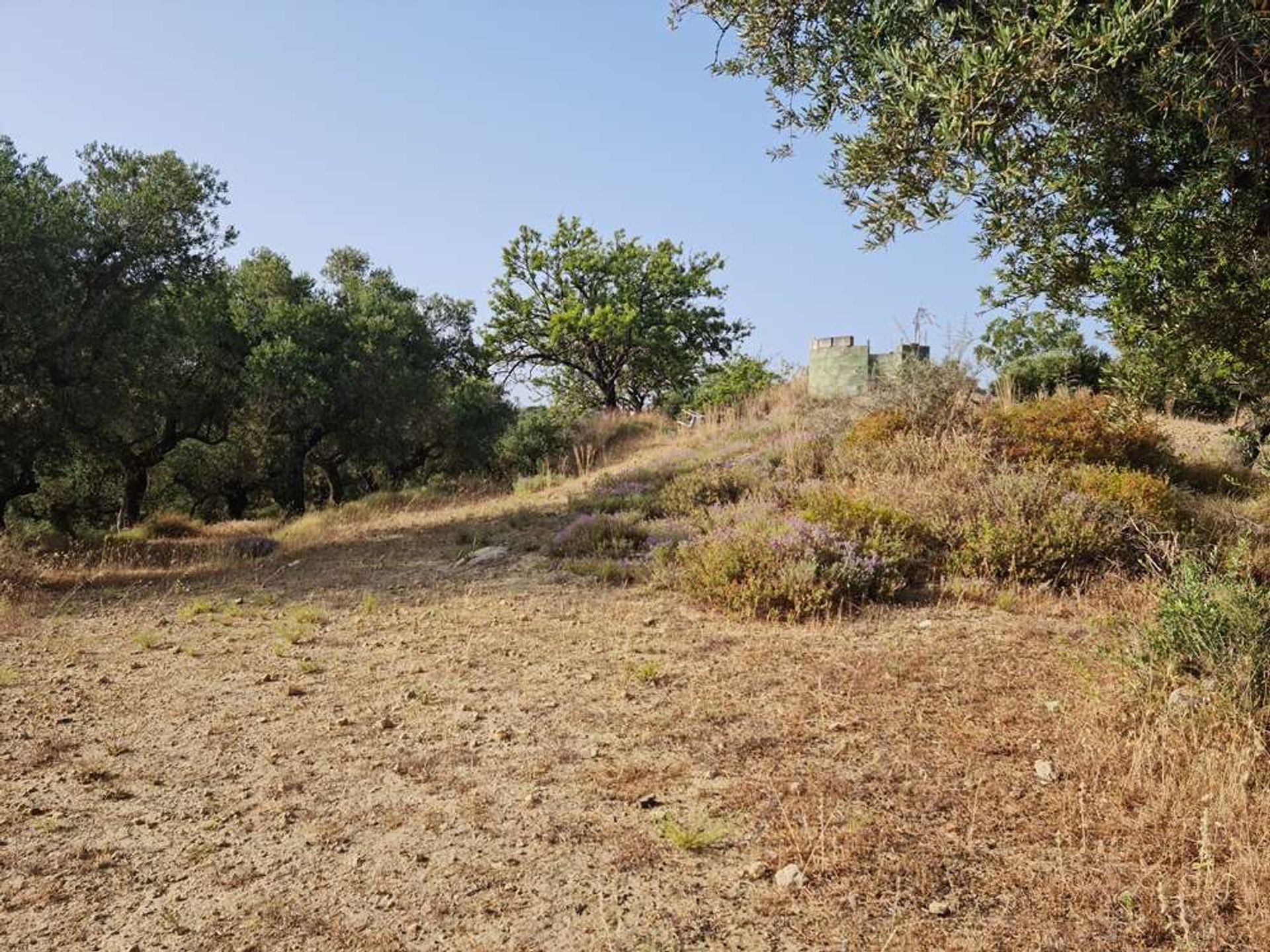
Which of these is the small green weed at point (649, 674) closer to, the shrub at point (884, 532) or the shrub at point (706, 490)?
the shrub at point (884, 532)

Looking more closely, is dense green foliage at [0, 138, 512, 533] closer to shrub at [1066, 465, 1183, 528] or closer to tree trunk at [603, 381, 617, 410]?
tree trunk at [603, 381, 617, 410]

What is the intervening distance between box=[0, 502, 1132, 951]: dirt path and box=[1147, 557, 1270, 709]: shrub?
0.86m

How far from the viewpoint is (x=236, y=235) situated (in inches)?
577

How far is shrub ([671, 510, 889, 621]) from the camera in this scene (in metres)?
7.82

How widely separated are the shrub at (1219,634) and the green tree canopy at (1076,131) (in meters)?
Answer: 1.86

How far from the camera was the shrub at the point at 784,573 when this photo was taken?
7.82 metres

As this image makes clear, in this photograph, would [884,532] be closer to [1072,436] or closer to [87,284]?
[1072,436]

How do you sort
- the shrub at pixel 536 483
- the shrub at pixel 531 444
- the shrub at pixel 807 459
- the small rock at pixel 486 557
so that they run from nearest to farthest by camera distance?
the small rock at pixel 486 557
the shrub at pixel 807 459
the shrub at pixel 536 483
the shrub at pixel 531 444

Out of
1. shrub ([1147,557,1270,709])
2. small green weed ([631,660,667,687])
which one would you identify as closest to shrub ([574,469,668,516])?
small green weed ([631,660,667,687])

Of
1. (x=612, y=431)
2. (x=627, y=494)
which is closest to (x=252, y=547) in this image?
(x=627, y=494)

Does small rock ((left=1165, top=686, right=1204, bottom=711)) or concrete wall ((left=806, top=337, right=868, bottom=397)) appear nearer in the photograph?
small rock ((left=1165, top=686, right=1204, bottom=711))

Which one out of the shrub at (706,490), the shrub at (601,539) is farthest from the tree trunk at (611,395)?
the shrub at (601,539)

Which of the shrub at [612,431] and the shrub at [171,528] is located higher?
the shrub at [612,431]

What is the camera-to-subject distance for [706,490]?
1303 centimetres
